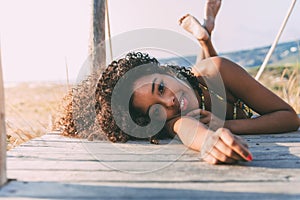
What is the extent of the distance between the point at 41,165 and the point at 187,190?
620 mm

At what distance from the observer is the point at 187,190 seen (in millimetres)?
1274

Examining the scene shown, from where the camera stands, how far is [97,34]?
3525 millimetres

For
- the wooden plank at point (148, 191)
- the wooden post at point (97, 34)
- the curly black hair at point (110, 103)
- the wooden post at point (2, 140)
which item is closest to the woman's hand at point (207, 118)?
the curly black hair at point (110, 103)

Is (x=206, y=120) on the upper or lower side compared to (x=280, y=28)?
lower

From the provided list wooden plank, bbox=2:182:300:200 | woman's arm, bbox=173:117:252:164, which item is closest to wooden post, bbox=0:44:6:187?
wooden plank, bbox=2:182:300:200

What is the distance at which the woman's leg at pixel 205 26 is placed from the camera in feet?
9.78

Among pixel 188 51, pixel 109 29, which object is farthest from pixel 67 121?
pixel 109 29

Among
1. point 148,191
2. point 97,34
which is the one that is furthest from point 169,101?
point 97,34

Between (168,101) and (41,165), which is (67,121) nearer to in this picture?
(168,101)

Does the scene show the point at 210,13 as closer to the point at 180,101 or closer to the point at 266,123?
the point at 266,123

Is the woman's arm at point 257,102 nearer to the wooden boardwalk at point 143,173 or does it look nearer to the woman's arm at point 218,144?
the wooden boardwalk at point 143,173

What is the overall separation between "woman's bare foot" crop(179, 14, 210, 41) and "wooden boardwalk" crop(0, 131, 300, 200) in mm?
1163

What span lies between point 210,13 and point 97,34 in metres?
0.94

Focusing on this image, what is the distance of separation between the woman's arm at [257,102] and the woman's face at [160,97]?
0.32m
